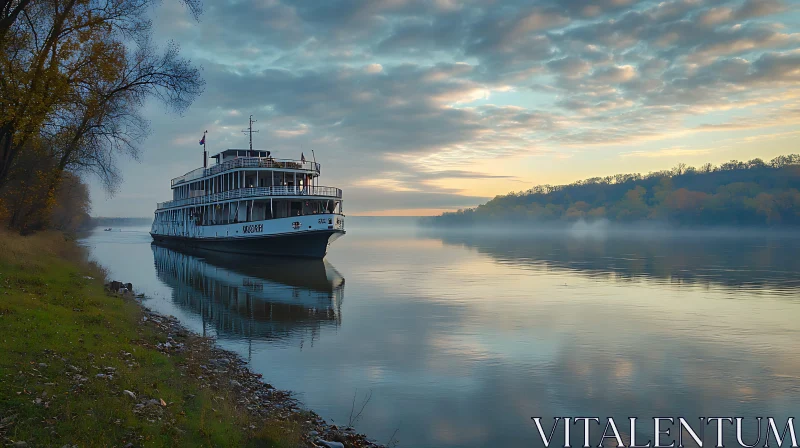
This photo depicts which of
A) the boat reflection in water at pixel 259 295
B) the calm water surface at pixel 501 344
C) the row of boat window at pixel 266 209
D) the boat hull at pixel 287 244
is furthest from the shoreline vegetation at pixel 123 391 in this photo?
the row of boat window at pixel 266 209

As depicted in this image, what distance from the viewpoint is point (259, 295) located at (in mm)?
28703

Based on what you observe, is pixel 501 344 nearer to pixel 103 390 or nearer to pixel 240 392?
pixel 240 392

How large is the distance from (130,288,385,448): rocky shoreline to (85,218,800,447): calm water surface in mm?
563

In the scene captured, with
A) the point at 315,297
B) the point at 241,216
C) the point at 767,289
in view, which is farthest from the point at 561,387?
the point at 241,216

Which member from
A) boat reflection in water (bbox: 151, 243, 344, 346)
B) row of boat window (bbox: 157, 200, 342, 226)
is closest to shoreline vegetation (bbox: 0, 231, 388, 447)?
boat reflection in water (bbox: 151, 243, 344, 346)

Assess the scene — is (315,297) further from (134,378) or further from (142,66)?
(134,378)

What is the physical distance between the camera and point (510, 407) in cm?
1209

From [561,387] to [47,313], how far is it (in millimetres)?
13251

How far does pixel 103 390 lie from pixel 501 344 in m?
12.1

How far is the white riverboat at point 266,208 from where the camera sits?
4872cm

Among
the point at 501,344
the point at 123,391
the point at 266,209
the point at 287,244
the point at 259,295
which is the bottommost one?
the point at 501,344

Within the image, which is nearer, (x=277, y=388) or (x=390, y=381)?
(x=277, y=388)

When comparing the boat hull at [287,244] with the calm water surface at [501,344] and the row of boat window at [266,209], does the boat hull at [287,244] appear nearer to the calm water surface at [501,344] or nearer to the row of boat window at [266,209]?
the row of boat window at [266,209]

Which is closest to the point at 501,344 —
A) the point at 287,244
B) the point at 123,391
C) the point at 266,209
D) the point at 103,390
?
the point at 123,391
